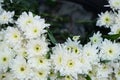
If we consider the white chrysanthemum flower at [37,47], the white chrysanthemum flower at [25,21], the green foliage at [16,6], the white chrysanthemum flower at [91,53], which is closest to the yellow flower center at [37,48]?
the white chrysanthemum flower at [37,47]

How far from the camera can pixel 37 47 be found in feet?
6.21

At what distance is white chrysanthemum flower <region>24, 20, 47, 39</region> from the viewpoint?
1.89m

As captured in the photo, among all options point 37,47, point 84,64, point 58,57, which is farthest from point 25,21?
point 84,64

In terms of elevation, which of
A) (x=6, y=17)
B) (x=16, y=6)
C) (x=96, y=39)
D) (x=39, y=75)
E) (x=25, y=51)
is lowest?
(x=39, y=75)

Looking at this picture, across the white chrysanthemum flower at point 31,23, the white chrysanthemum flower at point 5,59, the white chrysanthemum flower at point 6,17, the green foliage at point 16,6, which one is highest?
the green foliage at point 16,6

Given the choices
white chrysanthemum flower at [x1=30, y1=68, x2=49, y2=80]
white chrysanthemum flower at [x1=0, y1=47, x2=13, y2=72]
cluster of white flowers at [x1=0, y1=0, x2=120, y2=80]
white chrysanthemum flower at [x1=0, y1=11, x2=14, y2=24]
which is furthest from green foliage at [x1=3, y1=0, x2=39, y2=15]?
white chrysanthemum flower at [x1=30, y1=68, x2=49, y2=80]

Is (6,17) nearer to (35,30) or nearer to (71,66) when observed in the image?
(35,30)

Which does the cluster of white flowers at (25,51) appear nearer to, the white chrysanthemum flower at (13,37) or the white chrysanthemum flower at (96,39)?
the white chrysanthemum flower at (13,37)

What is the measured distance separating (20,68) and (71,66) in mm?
258

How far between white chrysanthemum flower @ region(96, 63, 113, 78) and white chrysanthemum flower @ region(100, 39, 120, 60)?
50mm

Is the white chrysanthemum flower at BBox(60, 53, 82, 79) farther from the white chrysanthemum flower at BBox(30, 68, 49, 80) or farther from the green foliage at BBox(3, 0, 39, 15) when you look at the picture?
the green foliage at BBox(3, 0, 39, 15)

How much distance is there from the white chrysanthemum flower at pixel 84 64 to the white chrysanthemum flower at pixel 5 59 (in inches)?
14.0

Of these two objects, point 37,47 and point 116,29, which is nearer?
point 37,47

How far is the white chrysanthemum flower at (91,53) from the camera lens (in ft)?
6.28
